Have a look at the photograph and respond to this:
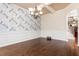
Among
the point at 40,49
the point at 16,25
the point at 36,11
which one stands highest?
the point at 36,11

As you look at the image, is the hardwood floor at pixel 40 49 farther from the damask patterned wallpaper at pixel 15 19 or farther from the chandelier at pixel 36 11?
the chandelier at pixel 36 11

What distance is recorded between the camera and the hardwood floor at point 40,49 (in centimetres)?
148

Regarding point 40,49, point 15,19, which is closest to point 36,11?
point 15,19

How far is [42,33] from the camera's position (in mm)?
1554

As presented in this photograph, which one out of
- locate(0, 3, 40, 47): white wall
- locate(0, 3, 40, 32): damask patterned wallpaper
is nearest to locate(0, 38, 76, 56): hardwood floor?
locate(0, 3, 40, 47): white wall

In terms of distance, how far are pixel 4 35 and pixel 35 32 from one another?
0.45 m

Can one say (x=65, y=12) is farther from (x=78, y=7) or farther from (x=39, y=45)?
(x=39, y=45)

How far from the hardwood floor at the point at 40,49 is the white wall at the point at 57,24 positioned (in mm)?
92

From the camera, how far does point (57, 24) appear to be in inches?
59.9

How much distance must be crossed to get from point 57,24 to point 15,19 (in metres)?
0.61

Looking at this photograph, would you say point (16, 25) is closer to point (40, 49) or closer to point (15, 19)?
point (15, 19)

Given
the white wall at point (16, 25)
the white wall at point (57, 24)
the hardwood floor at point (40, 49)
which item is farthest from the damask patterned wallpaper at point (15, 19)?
the hardwood floor at point (40, 49)

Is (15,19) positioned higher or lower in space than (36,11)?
lower

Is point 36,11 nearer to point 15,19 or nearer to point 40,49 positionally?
point 15,19
